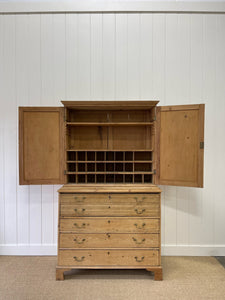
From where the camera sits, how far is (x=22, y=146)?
208cm

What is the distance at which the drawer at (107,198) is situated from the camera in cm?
198

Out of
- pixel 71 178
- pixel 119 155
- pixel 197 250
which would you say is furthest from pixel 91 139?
pixel 197 250

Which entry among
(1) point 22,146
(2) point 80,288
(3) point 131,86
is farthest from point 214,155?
(1) point 22,146

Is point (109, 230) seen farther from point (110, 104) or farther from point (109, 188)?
point (110, 104)

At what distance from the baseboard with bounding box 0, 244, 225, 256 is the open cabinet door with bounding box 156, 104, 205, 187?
954 millimetres

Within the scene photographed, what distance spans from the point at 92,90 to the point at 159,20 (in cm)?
114

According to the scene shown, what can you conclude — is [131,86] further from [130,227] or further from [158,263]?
[158,263]

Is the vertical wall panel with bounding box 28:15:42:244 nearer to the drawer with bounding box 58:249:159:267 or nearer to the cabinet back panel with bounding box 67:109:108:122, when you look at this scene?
the cabinet back panel with bounding box 67:109:108:122

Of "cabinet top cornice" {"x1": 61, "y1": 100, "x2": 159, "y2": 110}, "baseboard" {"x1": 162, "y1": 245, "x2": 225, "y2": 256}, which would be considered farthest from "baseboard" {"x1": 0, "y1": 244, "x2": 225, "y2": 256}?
"cabinet top cornice" {"x1": 61, "y1": 100, "x2": 159, "y2": 110}

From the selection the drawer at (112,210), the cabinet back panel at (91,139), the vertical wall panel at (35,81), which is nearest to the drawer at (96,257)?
Answer: the drawer at (112,210)

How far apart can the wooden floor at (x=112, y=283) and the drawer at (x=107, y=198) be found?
756mm

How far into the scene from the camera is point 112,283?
1946 mm

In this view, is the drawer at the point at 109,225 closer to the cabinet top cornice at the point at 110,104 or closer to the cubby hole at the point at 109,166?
the cubby hole at the point at 109,166

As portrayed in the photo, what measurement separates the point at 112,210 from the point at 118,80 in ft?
4.91
